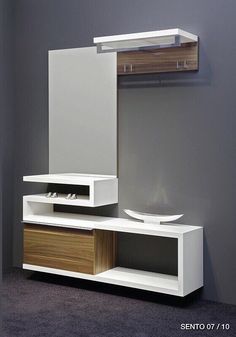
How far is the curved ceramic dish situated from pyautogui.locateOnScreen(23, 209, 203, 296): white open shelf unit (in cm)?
5

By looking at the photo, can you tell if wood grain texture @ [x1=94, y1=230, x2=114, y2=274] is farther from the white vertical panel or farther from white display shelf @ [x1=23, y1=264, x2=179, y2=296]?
the white vertical panel

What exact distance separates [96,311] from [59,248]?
668mm

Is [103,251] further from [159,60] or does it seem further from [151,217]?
[159,60]

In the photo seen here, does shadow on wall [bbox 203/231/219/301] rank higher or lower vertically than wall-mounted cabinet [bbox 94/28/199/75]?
lower

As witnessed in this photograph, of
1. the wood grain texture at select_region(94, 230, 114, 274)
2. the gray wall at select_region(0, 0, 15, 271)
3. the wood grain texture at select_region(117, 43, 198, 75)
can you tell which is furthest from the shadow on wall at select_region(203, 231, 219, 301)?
the gray wall at select_region(0, 0, 15, 271)

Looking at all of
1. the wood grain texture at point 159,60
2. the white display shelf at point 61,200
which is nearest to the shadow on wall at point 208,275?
the white display shelf at point 61,200

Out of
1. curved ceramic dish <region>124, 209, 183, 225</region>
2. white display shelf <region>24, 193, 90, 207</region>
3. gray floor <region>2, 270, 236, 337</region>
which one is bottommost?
gray floor <region>2, 270, 236, 337</region>

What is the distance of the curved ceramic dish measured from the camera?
11.4 ft

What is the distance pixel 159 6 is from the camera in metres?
3.58

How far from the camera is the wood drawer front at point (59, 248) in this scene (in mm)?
3557

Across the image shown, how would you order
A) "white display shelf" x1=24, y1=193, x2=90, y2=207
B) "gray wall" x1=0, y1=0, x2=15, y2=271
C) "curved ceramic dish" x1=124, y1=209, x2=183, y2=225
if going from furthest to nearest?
1. "gray wall" x1=0, y1=0, x2=15, y2=271
2. "white display shelf" x1=24, y1=193, x2=90, y2=207
3. "curved ceramic dish" x1=124, y1=209, x2=183, y2=225

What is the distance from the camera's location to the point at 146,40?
3.32 meters

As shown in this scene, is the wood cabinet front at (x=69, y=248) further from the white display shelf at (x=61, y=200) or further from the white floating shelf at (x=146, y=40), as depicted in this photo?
the white floating shelf at (x=146, y=40)

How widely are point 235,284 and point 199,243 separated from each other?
1.16 ft
